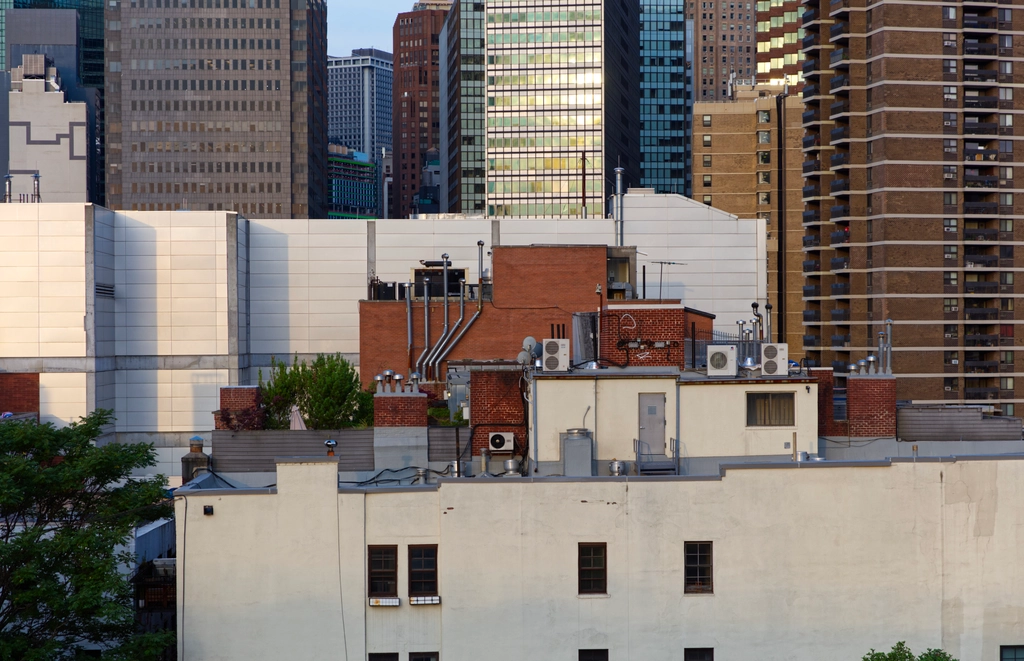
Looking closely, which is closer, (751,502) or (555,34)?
(751,502)

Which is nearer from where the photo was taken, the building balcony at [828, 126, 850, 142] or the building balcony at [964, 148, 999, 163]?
the building balcony at [964, 148, 999, 163]

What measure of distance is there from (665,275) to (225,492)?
285 feet

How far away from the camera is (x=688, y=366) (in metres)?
38.5

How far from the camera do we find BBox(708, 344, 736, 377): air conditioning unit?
1243 inches

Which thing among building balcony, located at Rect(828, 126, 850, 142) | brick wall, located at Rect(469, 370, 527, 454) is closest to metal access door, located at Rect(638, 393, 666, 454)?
brick wall, located at Rect(469, 370, 527, 454)

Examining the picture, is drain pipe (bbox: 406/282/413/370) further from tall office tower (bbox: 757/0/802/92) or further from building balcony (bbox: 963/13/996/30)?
tall office tower (bbox: 757/0/802/92)

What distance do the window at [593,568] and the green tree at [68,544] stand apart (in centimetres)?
1074

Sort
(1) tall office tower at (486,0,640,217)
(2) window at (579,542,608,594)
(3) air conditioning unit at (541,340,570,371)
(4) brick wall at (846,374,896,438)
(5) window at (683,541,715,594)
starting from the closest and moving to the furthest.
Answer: (2) window at (579,542,608,594) → (5) window at (683,541,715,594) → (3) air conditioning unit at (541,340,570,371) → (4) brick wall at (846,374,896,438) → (1) tall office tower at (486,0,640,217)

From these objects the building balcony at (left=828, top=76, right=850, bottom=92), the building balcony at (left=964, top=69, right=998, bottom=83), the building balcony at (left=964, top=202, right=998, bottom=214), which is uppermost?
the building balcony at (left=828, top=76, right=850, bottom=92)

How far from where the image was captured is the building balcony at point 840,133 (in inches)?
4447

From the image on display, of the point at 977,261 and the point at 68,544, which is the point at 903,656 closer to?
the point at 68,544

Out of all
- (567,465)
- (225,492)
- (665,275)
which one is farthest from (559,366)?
(665,275)

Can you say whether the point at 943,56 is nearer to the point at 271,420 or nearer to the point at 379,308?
the point at 379,308

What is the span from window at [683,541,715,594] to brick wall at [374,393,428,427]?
10771 millimetres
